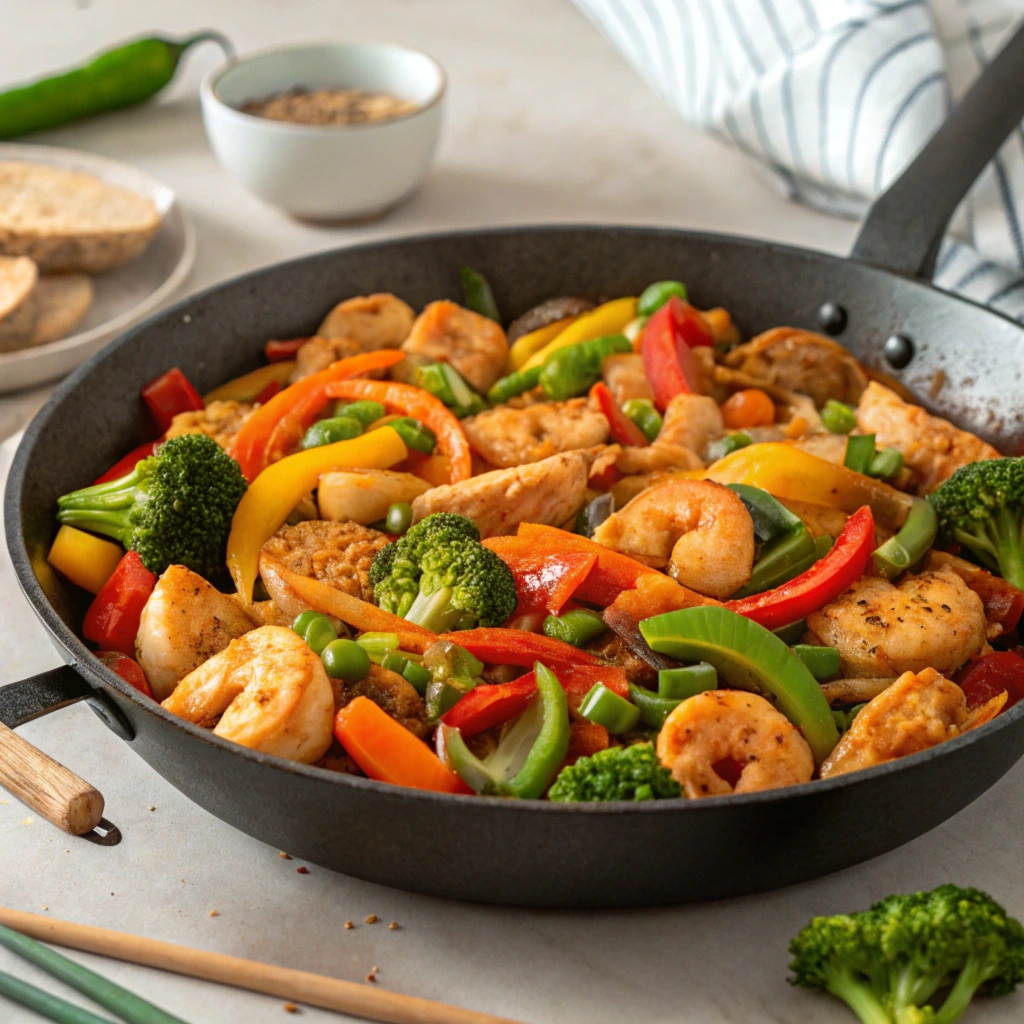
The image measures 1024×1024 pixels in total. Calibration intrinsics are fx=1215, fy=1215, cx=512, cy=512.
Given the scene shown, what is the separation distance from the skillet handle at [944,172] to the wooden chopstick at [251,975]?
238 centimetres

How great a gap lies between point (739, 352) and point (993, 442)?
0.73m

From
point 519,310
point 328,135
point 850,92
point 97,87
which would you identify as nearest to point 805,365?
point 519,310

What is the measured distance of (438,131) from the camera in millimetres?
4578

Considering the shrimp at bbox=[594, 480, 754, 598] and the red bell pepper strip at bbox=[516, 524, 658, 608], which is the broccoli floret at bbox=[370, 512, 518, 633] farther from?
the shrimp at bbox=[594, 480, 754, 598]

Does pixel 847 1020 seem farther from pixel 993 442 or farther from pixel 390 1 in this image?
pixel 390 1

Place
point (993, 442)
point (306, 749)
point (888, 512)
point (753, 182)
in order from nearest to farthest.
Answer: point (306, 749) < point (888, 512) < point (993, 442) < point (753, 182)

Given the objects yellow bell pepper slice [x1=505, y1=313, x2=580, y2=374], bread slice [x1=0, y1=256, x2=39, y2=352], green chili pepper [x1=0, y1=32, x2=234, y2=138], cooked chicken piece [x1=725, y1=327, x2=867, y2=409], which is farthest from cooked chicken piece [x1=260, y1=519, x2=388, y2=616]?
green chili pepper [x1=0, y1=32, x2=234, y2=138]

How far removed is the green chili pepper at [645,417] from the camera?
3.19 m

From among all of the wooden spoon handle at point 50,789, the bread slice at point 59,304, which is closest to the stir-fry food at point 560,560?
the wooden spoon handle at point 50,789

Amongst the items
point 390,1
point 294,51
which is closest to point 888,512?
point 294,51

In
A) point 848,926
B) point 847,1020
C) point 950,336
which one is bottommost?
point 847,1020

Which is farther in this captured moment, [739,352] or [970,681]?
[739,352]

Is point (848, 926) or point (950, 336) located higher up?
point (950, 336)

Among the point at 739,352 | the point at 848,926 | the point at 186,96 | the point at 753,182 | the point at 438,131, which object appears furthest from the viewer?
the point at 186,96
